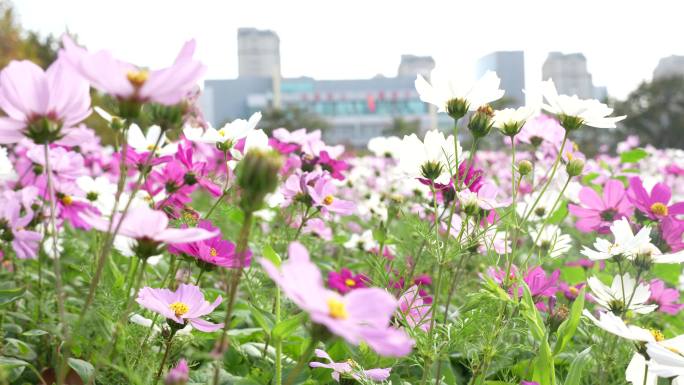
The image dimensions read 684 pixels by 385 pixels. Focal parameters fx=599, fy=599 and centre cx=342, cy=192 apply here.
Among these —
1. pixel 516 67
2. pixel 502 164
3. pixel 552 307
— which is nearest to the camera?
pixel 552 307

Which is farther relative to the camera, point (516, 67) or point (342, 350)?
point (516, 67)

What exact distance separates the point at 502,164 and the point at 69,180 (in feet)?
11.5

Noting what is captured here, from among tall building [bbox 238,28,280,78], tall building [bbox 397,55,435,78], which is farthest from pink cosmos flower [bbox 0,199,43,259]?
tall building [bbox 397,55,435,78]

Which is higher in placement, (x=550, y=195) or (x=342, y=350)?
(x=550, y=195)

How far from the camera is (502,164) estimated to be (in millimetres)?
4273

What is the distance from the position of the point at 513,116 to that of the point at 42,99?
21.9 inches

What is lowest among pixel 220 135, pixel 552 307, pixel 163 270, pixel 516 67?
pixel 163 270

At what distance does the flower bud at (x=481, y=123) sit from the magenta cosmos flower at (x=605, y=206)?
1.36 feet

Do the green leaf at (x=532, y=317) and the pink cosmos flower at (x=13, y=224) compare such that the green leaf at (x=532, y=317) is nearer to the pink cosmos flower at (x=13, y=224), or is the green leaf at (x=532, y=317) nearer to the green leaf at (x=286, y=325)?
the green leaf at (x=286, y=325)

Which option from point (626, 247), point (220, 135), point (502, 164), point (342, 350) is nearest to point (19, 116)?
point (220, 135)

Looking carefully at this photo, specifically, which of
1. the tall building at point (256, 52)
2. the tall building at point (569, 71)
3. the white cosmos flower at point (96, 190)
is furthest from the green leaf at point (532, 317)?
the tall building at point (569, 71)

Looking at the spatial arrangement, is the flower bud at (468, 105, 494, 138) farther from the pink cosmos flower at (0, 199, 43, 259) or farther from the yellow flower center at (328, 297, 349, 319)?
the pink cosmos flower at (0, 199, 43, 259)

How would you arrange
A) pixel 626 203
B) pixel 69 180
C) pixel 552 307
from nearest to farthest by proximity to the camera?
pixel 552 307 → pixel 626 203 → pixel 69 180

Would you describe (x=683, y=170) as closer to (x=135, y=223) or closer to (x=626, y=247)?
(x=626, y=247)
